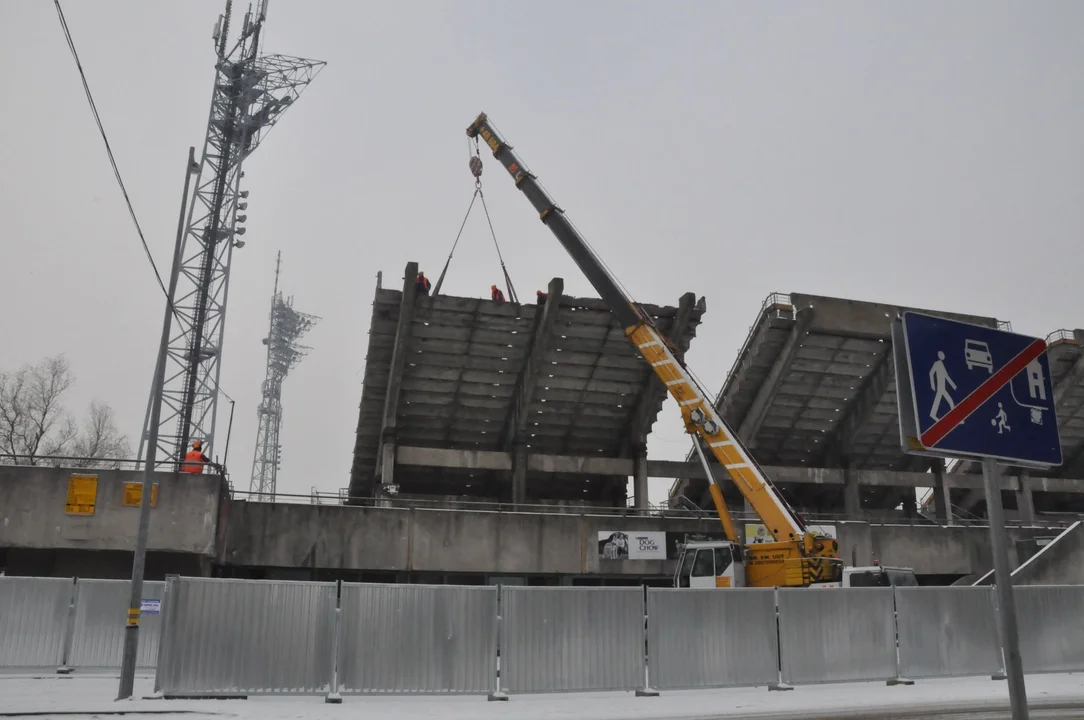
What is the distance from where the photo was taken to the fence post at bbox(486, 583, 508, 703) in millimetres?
12952

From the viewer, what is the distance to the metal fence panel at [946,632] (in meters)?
15.3

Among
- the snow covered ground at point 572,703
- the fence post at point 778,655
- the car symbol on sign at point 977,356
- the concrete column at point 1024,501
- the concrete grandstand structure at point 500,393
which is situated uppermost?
the concrete grandstand structure at point 500,393

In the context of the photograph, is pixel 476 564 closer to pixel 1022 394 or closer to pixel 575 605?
pixel 575 605

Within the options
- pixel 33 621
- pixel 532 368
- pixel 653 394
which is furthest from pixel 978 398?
pixel 653 394

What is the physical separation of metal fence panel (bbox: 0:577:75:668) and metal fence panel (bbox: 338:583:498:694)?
7163 mm

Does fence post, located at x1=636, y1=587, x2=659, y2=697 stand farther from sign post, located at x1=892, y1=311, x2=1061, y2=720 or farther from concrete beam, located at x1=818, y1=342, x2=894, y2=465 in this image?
concrete beam, located at x1=818, y1=342, x2=894, y2=465

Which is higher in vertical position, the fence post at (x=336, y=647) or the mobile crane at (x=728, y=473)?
the mobile crane at (x=728, y=473)

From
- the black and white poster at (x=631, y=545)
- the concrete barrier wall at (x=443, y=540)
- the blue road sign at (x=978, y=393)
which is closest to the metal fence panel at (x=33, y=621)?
the concrete barrier wall at (x=443, y=540)

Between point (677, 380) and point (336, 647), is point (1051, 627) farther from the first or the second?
point (336, 647)

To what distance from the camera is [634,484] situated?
35125 millimetres

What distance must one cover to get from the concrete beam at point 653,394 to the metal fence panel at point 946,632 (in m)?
15.4

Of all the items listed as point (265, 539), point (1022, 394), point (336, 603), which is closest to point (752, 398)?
point (265, 539)

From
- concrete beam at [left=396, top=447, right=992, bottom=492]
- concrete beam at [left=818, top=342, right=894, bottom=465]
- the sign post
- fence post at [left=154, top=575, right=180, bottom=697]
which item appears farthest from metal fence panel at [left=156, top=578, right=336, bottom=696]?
concrete beam at [left=818, top=342, right=894, bottom=465]

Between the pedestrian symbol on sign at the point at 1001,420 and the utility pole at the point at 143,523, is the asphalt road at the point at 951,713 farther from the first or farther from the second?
the utility pole at the point at 143,523
